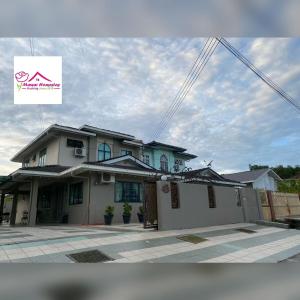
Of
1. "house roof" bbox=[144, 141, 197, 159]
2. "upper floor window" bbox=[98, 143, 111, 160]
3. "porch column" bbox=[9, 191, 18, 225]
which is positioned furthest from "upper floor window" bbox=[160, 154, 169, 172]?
"porch column" bbox=[9, 191, 18, 225]

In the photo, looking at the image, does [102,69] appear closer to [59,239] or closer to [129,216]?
[59,239]

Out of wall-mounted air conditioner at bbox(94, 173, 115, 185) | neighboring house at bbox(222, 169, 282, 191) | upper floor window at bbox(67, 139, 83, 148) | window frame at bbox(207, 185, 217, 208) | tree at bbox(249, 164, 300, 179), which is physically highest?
tree at bbox(249, 164, 300, 179)

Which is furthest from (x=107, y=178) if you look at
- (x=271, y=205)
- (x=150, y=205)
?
(x=271, y=205)

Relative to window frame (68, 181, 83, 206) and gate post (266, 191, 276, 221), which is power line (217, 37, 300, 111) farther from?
window frame (68, 181, 83, 206)

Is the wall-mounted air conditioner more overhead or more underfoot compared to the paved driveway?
more overhead

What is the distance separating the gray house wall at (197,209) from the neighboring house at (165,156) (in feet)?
24.3

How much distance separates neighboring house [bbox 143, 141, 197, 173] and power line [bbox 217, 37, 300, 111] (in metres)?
11.4

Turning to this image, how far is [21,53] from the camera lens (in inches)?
237

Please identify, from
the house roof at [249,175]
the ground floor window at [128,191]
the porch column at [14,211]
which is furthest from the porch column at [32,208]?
the house roof at [249,175]

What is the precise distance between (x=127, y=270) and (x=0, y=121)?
1005cm

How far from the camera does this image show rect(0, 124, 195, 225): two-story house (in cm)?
1265

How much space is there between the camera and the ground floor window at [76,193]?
13.5 metres

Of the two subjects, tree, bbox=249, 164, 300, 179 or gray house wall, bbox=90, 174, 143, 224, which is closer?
gray house wall, bbox=90, 174, 143, 224

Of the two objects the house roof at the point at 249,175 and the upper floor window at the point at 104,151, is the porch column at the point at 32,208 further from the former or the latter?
the house roof at the point at 249,175
